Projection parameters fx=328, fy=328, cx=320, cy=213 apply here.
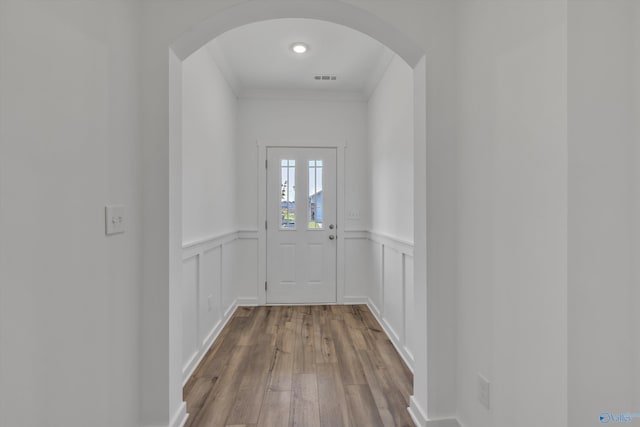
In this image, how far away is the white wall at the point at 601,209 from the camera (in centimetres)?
Result: 99

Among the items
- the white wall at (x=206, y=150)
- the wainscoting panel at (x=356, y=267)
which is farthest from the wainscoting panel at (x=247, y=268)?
the wainscoting panel at (x=356, y=267)

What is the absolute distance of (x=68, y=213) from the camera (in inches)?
42.5

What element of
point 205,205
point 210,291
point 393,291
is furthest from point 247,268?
point 393,291

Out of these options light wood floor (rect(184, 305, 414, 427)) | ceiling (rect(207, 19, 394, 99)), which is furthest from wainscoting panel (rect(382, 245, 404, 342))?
ceiling (rect(207, 19, 394, 99))

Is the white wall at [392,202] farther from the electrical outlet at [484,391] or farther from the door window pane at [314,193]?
the electrical outlet at [484,391]

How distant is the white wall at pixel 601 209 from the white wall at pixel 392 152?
1.50 metres

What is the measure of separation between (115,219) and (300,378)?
1600mm

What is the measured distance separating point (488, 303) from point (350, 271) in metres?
2.77

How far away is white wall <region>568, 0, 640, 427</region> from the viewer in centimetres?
99

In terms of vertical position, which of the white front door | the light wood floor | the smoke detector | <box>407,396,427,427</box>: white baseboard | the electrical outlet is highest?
the smoke detector

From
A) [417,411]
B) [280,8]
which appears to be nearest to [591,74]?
[280,8]

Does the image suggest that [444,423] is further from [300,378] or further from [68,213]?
[68,213]

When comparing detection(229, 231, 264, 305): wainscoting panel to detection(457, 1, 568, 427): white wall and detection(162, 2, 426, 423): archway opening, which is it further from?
detection(457, 1, 568, 427): white wall

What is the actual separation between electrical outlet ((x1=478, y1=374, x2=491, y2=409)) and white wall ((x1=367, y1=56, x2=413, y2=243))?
1171mm
